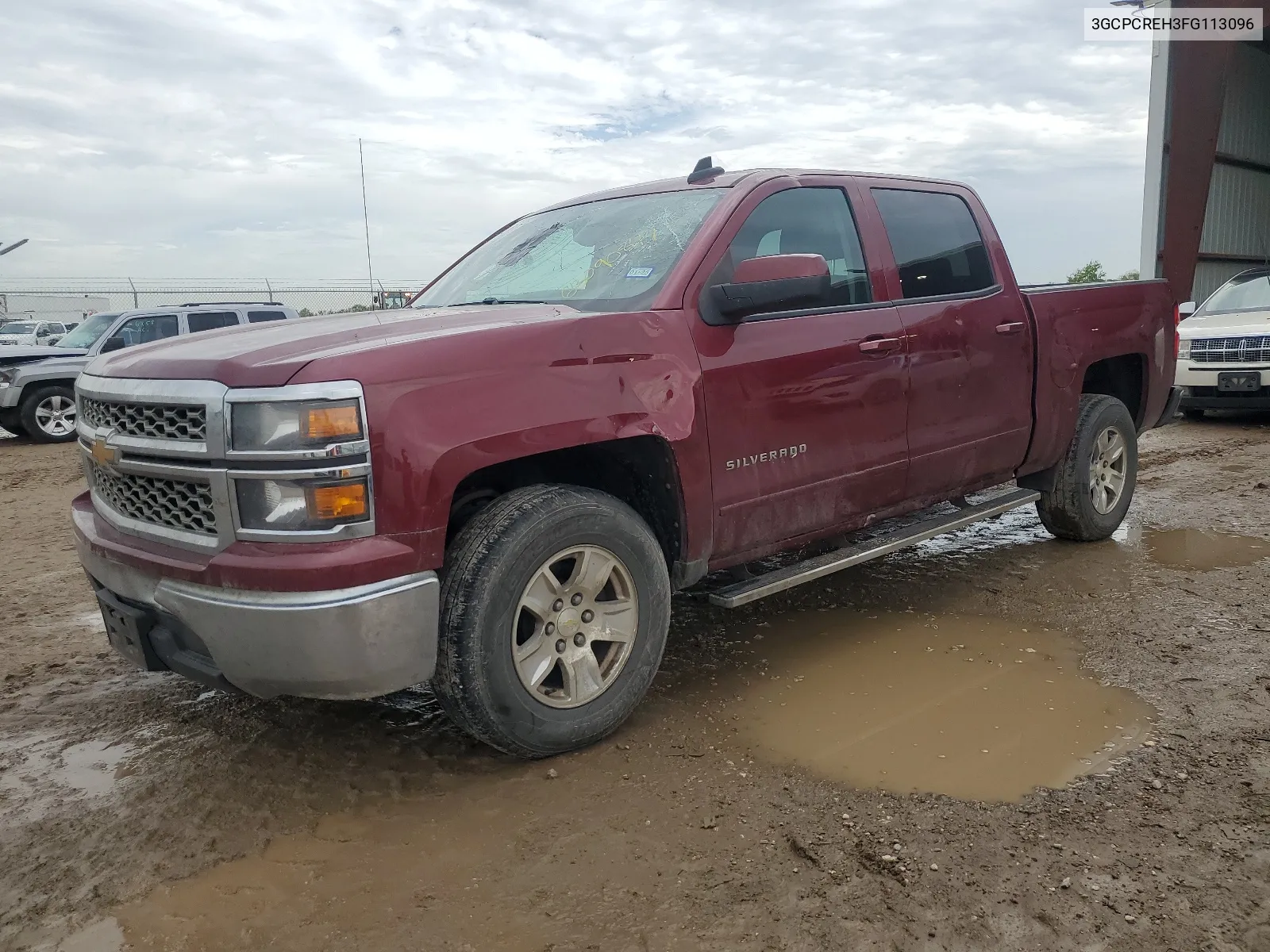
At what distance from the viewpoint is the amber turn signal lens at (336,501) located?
2598 mm

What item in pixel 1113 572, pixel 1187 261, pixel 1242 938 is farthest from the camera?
pixel 1187 261

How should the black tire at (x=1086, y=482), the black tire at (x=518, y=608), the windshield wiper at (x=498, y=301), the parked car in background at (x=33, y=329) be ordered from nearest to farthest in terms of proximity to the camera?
the black tire at (x=518, y=608) → the windshield wiper at (x=498, y=301) → the black tire at (x=1086, y=482) → the parked car in background at (x=33, y=329)

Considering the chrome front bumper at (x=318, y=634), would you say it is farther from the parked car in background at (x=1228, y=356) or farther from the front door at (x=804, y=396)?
the parked car in background at (x=1228, y=356)

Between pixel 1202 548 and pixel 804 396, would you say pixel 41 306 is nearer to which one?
pixel 804 396

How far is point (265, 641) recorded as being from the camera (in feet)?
8.58

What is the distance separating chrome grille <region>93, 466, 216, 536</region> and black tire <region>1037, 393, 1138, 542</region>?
428 cm

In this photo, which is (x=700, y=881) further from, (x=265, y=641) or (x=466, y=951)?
(x=265, y=641)

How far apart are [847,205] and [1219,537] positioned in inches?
129

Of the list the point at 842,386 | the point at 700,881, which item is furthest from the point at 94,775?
the point at 842,386

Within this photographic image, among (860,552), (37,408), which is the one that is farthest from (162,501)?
(37,408)

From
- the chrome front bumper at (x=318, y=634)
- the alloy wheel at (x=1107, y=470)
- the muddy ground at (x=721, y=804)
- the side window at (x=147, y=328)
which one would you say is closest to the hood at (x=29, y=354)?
the side window at (x=147, y=328)

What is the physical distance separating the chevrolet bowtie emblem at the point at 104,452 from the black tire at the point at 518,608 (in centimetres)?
106

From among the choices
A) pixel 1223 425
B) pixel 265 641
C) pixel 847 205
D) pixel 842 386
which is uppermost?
pixel 847 205

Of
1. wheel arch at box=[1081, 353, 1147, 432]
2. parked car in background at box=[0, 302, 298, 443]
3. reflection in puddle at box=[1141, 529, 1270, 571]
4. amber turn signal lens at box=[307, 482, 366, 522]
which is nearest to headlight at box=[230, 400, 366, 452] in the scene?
amber turn signal lens at box=[307, 482, 366, 522]
